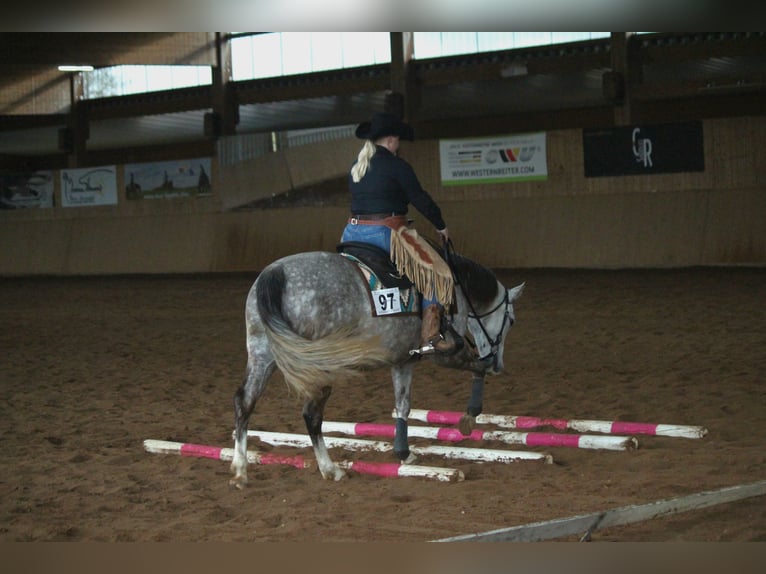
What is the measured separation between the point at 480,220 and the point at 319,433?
38.1 feet

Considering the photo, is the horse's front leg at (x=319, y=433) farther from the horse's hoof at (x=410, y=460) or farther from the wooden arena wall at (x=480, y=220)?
the wooden arena wall at (x=480, y=220)

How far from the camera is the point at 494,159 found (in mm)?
17031

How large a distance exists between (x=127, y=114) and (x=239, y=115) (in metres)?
3.12

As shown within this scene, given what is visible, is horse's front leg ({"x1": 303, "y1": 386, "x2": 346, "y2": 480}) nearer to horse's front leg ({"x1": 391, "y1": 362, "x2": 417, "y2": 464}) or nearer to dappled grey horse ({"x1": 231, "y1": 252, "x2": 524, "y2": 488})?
dappled grey horse ({"x1": 231, "y1": 252, "x2": 524, "y2": 488})

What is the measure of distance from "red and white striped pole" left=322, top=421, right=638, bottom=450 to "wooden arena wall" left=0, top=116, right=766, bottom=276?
9.52 meters

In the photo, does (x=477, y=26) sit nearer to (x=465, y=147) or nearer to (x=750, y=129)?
(x=750, y=129)

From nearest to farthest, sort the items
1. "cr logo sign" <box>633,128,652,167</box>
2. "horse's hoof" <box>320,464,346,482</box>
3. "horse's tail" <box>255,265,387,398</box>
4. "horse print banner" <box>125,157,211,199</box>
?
"horse's tail" <box>255,265,387,398</box>, "horse's hoof" <box>320,464,346,482</box>, "cr logo sign" <box>633,128,652,167</box>, "horse print banner" <box>125,157,211,199</box>

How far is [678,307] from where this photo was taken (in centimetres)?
1177

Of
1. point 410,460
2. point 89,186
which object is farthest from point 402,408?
point 89,186

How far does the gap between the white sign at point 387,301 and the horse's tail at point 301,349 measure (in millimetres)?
281

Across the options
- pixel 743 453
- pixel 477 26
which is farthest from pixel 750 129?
pixel 477 26

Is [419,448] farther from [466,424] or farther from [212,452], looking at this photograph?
[212,452]

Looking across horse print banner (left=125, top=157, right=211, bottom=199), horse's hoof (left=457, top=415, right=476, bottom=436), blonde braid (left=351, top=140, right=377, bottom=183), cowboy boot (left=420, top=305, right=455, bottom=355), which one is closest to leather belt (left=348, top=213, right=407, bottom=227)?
blonde braid (left=351, top=140, right=377, bottom=183)

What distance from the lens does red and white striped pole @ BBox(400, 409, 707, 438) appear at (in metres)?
6.25
